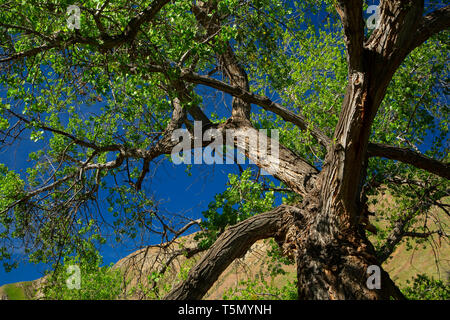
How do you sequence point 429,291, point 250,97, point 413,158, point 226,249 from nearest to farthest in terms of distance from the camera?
point 226,249, point 413,158, point 250,97, point 429,291

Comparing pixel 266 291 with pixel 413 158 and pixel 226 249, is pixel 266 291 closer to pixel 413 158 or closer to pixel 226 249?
pixel 226 249

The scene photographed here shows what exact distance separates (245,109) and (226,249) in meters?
3.88

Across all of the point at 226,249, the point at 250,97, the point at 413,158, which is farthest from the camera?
the point at 250,97

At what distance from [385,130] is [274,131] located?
3705mm

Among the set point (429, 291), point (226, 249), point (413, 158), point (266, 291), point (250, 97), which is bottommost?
point (429, 291)

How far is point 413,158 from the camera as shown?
6.76 metres

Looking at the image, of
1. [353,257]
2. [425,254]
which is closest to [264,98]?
[353,257]

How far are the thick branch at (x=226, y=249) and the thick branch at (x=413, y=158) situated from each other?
222 centimetres

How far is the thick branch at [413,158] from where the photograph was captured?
6.61 metres

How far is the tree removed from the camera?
477cm

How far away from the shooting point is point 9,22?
17.3ft

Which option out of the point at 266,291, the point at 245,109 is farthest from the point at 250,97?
the point at 266,291

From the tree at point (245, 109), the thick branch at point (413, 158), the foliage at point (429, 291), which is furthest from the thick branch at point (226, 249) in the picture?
the foliage at point (429, 291)
